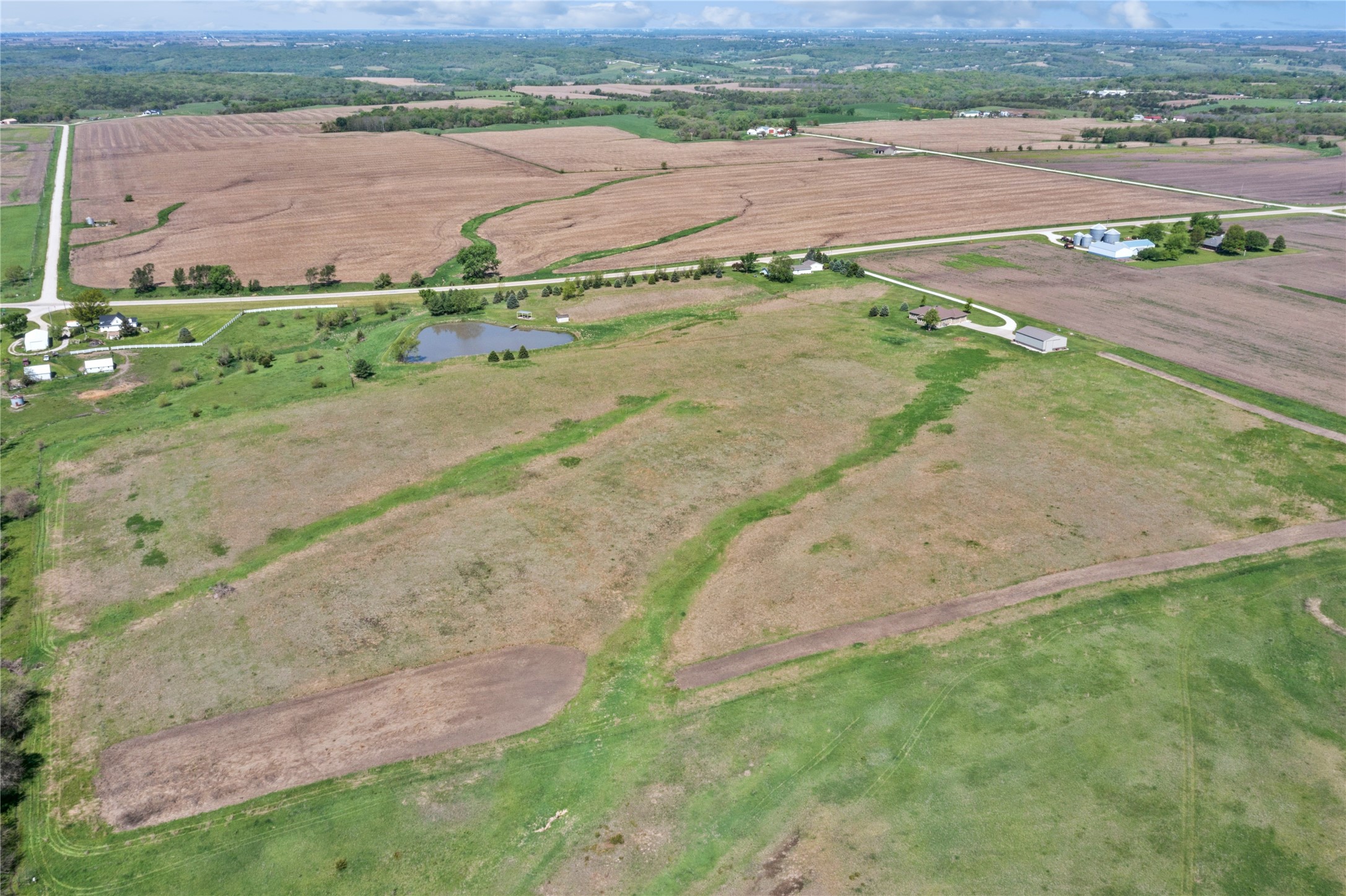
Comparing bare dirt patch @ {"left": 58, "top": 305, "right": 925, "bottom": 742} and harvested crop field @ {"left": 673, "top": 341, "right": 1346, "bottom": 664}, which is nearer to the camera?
bare dirt patch @ {"left": 58, "top": 305, "right": 925, "bottom": 742}

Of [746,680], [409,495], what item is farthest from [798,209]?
[746,680]

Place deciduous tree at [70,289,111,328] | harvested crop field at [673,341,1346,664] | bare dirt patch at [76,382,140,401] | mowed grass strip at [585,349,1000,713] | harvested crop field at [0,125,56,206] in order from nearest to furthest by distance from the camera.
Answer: mowed grass strip at [585,349,1000,713] < harvested crop field at [673,341,1346,664] < bare dirt patch at [76,382,140,401] < deciduous tree at [70,289,111,328] < harvested crop field at [0,125,56,206]

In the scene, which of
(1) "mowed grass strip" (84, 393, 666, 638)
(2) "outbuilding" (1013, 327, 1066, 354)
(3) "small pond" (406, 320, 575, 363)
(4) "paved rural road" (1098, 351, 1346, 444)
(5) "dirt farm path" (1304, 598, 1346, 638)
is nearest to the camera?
(5) "dirt farm path" (1304, 598, 1346, 638)

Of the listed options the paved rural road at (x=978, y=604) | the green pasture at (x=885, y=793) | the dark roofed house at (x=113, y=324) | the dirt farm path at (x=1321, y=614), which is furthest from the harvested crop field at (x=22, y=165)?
the dirt farm path at (x=1321, y=614)

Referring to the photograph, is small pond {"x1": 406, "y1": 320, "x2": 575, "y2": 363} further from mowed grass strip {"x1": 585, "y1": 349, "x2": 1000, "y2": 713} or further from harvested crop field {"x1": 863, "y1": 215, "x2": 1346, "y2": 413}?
harvested crop field {"x1": 863, "y1": 215, "x2": 1346, "y2": 413}

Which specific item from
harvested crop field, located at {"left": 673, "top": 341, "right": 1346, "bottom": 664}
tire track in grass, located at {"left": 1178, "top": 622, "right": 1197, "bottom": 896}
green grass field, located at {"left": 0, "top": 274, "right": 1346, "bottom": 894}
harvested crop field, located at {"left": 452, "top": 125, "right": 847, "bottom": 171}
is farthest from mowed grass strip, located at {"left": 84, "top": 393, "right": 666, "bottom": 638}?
harvested crop field, located at {"left": 452, "top": 125, "right": 847, "bottom": 171}

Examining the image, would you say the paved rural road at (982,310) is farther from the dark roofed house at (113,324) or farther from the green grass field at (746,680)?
the dark roofed house at (113,324)

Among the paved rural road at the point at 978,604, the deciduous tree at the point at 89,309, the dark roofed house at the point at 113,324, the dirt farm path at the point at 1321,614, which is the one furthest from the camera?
the dark roofed house at the point at 113,324

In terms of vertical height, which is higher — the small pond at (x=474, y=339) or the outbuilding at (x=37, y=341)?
the small pond at (x=474, y=339)
